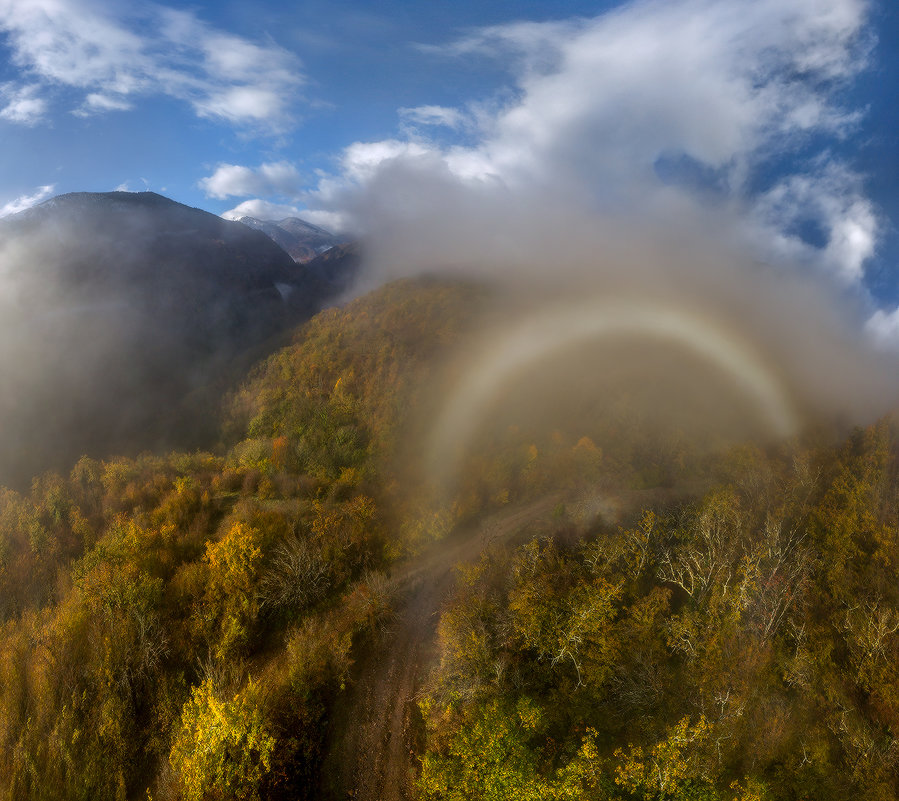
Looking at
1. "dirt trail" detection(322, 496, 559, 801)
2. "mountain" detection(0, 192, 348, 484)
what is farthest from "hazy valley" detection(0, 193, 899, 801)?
"mountain" detection(0, 192, 348, 484)

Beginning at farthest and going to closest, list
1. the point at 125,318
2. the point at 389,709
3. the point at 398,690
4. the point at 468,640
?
1. the point at 125,318
2. the point at 398,690
3. the point at 468,640
4. the point at 389,709

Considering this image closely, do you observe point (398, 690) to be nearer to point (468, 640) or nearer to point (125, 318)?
point (468, 640)

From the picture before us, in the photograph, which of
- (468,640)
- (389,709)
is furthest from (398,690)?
(468,640)

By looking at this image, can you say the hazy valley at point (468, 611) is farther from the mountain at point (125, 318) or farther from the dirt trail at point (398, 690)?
the mountain at point (125, 318)

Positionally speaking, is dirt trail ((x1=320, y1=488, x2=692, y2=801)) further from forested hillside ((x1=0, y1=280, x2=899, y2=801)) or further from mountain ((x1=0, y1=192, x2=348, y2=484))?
mountain ((x1=0, y1=192, x2=348, y2=484))

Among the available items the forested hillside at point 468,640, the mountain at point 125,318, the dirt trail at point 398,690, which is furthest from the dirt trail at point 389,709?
the mountain at point 125,318

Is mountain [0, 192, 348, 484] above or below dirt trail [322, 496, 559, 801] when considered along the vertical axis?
above

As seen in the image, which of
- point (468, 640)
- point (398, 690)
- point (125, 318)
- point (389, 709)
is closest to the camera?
point (389, 709)
